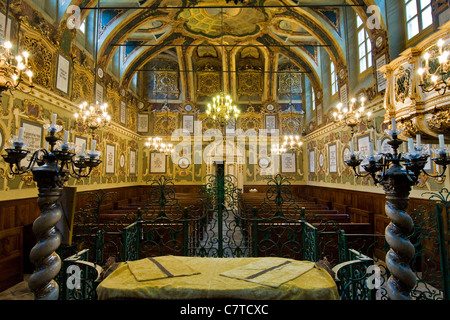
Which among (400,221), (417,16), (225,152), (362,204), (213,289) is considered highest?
(417,16)

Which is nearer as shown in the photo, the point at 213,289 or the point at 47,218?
the point at 213,289

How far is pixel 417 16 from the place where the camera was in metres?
6.39

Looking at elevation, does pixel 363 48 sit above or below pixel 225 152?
above

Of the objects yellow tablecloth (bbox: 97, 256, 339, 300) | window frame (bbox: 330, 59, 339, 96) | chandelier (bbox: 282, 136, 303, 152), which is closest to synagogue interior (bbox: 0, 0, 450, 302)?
yellow tablecloth (bbox: 97, 256, 339, 300)

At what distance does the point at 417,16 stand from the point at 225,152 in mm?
10600

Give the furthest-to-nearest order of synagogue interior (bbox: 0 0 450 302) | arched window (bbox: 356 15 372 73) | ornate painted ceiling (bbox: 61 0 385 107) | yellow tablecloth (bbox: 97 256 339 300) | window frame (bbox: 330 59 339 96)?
window frame (bbox: 330 59 339 96), ornate painted ceiling (bbox: 61 0 385 107), arched window (bbox: 356 15 372 73), synagogue interior (bbox: 0 0 450 302), yellow tablecloth (bbox: 97 256 339 300)

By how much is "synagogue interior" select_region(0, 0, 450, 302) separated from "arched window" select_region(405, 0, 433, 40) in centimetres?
5

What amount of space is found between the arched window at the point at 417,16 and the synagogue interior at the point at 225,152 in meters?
0.05

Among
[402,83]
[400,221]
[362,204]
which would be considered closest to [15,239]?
[400,221]

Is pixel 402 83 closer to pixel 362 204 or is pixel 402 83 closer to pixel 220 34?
pixel 362 204

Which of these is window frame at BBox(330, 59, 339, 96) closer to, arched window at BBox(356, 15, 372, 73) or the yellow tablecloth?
arched window at BBox(356, 15, 372, 73)

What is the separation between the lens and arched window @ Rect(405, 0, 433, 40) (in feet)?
19.9

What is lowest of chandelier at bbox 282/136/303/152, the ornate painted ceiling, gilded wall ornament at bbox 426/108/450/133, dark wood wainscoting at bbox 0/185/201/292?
dark wood wainscoting at bbox 0/185/201/292

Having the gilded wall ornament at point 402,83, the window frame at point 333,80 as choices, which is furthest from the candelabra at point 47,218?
the window frame at point 333,80
